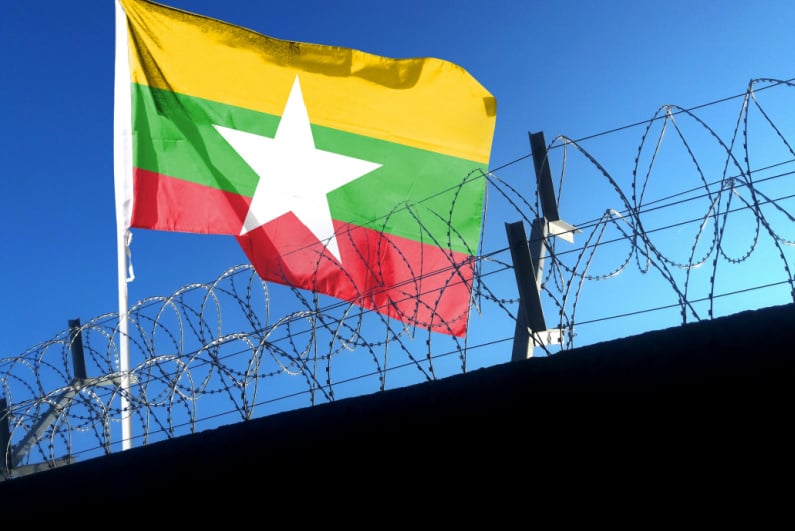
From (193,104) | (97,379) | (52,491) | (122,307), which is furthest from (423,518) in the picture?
(193,104)

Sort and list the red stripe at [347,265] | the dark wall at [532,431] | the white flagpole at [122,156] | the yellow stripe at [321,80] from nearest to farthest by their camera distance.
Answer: the dark wall at [532,431], the white flagpole at [122,156], the red stripe at [347,265], the yellow stripe at [321,80]

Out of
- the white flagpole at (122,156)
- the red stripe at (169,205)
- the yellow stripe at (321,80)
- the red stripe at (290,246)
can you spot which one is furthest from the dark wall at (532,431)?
the yellow stripe at (321,80)

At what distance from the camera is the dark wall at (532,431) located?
108 inches

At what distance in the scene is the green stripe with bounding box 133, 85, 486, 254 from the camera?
871cm

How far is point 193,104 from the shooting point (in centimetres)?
896

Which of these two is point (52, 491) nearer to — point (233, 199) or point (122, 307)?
point (122, 307)

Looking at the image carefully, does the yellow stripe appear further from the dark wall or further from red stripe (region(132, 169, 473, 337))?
the dark wall

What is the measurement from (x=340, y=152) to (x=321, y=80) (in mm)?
846

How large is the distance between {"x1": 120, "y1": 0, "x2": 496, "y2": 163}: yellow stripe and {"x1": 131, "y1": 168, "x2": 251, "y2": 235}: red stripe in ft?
3.60

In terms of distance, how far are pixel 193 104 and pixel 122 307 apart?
7.46 ft

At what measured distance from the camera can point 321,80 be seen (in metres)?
9.66

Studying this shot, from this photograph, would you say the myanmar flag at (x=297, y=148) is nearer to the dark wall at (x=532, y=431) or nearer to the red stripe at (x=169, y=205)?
the red stripe at (x=169, y=205)

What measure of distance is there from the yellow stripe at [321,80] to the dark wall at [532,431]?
5573mm

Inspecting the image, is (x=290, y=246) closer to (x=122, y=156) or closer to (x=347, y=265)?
(x=347, y=265)
